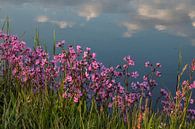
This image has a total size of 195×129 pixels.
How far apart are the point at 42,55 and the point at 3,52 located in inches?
34.3

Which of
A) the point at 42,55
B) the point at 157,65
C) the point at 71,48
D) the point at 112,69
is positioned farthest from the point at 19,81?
the point at 157,65

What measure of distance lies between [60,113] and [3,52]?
1.75 meters

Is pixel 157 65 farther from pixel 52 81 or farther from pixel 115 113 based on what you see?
pixel 52 81

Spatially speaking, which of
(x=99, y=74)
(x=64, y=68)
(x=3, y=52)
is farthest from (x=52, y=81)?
(x=3, y=52)

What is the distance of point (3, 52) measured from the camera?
7.29m

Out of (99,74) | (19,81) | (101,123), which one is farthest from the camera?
(19,81)

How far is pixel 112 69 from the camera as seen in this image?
21.1ft

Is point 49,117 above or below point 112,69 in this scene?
below

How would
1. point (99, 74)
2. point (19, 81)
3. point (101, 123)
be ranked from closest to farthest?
point (101, 123), point (99, 74), point (19, 81)

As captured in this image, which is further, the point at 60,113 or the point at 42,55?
the point at 42,55

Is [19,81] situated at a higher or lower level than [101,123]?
higher

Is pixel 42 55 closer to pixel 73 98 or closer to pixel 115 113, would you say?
pixel 73 98

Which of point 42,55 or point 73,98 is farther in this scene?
point 42,55

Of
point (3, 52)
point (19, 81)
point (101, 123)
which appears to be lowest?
point (101, 123)
